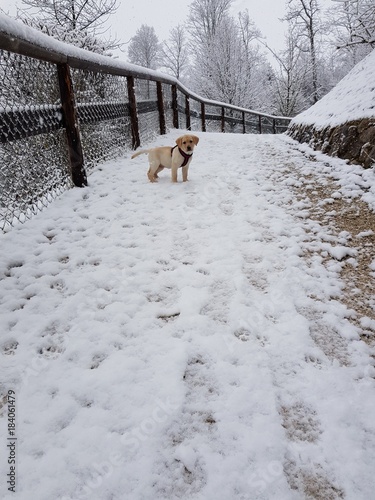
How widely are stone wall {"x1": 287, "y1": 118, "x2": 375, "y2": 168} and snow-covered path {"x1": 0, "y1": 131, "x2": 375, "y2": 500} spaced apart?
63.5 inches

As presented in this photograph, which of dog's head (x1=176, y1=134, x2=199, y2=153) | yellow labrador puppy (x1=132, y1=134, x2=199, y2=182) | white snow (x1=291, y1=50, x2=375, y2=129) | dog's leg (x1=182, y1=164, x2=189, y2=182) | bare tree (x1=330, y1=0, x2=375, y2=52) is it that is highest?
bare tree (x1=330, y1=0, x2=375, y2=52)

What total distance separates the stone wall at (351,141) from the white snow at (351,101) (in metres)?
0.10

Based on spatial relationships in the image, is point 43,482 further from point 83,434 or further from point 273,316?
point 273,316

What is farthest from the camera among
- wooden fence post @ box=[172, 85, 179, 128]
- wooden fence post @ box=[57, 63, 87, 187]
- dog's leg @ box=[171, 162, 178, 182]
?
wooden fence post @ box=[172, 85, 179, 128]

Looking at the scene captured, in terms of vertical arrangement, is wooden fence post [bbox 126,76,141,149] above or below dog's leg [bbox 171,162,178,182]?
above

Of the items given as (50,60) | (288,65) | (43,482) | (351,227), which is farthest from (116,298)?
(288,65)

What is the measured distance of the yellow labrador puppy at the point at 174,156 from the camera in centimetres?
396

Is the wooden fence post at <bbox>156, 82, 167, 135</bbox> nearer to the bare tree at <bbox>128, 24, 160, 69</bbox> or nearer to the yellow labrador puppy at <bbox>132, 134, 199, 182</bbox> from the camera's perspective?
the yellow labrador puppy at <bbox>132, 134, 199, 182</bbox>

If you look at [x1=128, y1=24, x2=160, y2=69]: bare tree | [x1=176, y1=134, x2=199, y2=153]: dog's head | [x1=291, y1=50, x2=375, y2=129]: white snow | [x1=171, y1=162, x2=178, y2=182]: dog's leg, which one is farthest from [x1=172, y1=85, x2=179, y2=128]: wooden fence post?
[x1=128, y1=24, x2=160, y2=69]: bare tree

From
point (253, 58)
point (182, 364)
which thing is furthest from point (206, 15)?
point (182, 364)

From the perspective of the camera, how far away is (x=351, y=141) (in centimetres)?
411

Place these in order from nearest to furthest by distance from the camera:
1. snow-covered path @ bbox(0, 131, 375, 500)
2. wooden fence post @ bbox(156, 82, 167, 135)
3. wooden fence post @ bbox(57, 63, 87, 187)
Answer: snow-covered path @ bbox(0, 131, 375, 500), wooden fence post @ bbox(57, 63, 87, 187), wooden fence post @ bbox(156, 82, 167, 135)

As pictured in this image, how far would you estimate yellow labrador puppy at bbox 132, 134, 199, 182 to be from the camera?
396 centimetres

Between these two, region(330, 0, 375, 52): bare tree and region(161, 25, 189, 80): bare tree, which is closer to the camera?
region(330, 0, 375, 52): bare tree
